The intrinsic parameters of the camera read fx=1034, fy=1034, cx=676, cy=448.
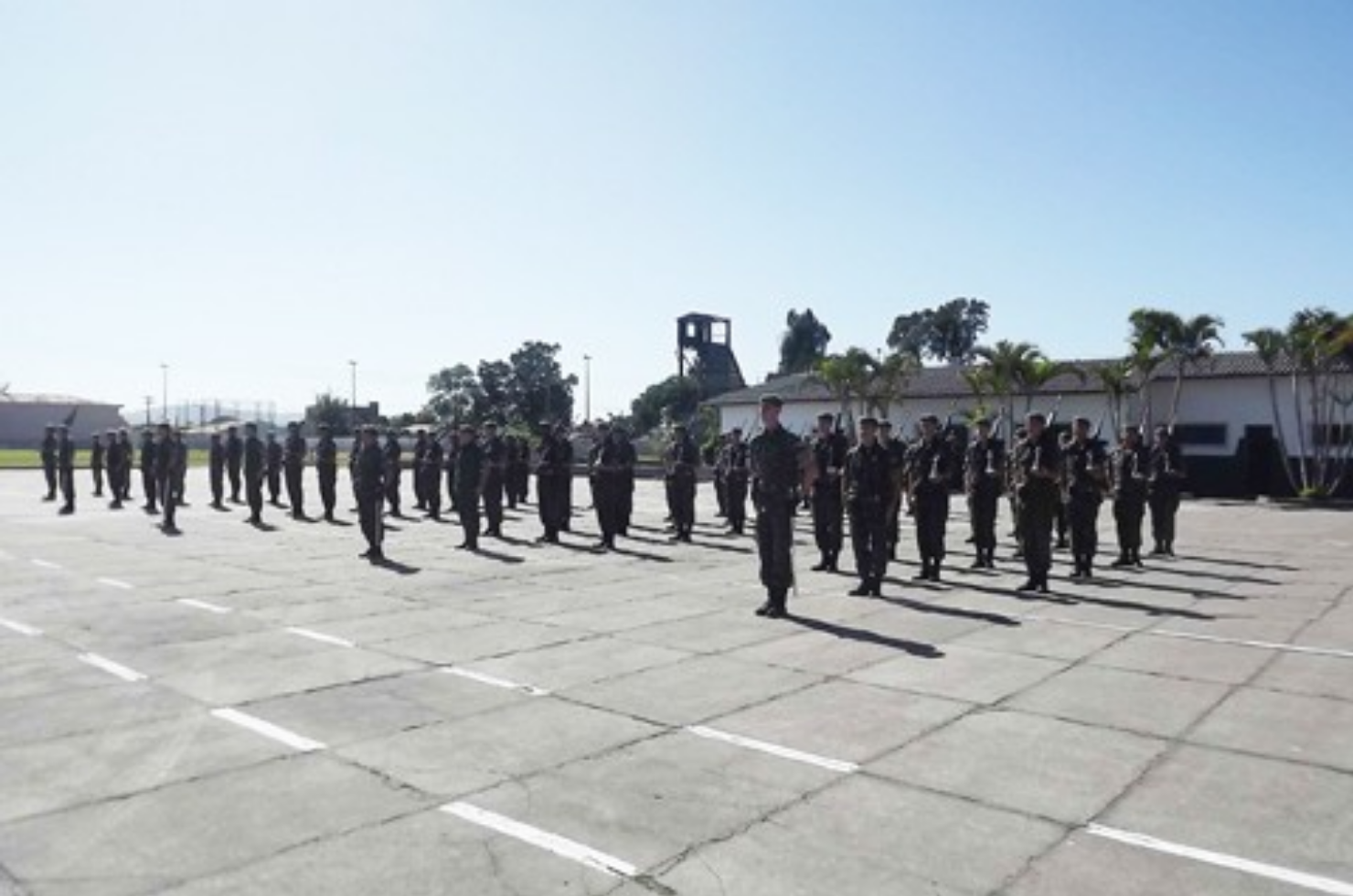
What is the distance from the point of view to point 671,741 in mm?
5898

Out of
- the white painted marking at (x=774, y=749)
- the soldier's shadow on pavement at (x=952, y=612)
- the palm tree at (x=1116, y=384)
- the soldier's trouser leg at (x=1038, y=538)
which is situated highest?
the palm tree at (x=1116, y=384)

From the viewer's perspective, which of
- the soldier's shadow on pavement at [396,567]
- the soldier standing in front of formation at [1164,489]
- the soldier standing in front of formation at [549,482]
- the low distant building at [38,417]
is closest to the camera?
the soldier's shadow on pavement at [396,567]

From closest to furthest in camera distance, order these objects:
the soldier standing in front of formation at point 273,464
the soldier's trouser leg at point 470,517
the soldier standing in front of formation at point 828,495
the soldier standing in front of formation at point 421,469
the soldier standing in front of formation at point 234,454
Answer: the soldier standing in front of formation at point 828,495 < the soldier's trouser leg at point 470,517 < the soldier standing in front of formation at point 421,469 < the soldier standing in front of formation at point 234,454 < the soldier standing in front of formation at point 273,464

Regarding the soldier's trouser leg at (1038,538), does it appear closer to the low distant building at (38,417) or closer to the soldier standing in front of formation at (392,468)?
the soldier standing in front of formation at (392,468)

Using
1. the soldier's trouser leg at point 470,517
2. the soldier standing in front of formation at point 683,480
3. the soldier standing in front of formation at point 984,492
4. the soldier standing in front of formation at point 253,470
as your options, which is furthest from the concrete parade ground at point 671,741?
the soldier standing in front of formation at point 253,470

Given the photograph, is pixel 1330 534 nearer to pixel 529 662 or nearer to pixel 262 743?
pixel 529 662

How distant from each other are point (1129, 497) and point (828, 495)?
4.20 m

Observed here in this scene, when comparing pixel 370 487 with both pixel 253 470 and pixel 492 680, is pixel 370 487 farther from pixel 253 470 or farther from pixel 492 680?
pixel 253 470

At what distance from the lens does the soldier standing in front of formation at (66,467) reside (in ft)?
75.5

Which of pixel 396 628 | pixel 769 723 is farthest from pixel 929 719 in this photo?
pixel 396 628

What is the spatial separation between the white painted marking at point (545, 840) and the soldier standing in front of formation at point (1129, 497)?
11432mm

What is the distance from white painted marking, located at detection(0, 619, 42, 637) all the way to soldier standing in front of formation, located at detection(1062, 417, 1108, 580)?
11064 mm

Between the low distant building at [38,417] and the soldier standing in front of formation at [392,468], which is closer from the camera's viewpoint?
the soldier standing in front of formation at [392,468]

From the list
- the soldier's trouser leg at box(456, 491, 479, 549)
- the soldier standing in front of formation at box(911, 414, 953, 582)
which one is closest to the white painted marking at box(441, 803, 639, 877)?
the soldier standing in front of formation at box(911, 414, 953, 582)
